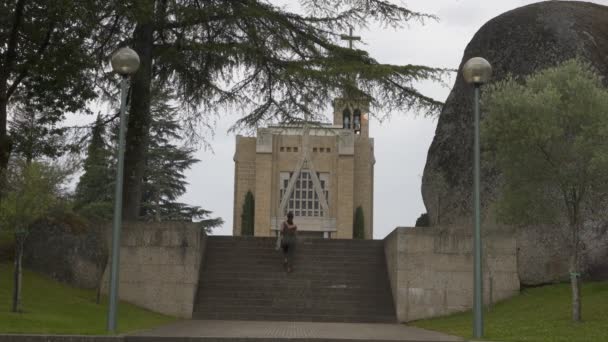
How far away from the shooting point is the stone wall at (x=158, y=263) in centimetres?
1886

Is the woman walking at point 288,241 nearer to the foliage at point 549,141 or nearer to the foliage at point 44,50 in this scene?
the foliage at point 549,141

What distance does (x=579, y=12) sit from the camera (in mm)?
23156

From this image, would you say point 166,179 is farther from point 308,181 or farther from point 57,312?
point 57,312

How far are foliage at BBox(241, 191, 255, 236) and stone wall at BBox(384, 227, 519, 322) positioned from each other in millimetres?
31112

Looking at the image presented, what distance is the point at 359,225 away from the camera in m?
51.4

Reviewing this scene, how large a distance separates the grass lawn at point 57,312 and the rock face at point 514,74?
8382mm

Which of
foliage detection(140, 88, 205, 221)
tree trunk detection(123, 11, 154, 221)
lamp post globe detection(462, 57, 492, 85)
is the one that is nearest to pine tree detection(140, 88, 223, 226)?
foliage detection(140, 88, 205, 221)

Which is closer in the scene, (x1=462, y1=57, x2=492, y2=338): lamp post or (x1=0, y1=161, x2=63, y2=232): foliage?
(x1=462, y1=57, x2=492, y2=338): lamp post

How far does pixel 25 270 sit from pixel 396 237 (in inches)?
325

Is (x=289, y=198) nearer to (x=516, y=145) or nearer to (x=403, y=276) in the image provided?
(x=403, y=276)

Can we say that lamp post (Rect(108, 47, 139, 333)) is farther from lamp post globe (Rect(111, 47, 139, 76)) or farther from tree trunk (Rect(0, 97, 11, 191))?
tree trunk (Rect(0, 97, 11, 191))

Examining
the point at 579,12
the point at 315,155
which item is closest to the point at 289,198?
the point at 315,155

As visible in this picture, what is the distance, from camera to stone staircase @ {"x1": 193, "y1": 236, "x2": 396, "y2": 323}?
716 inches

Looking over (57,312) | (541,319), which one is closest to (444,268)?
(541,319)
